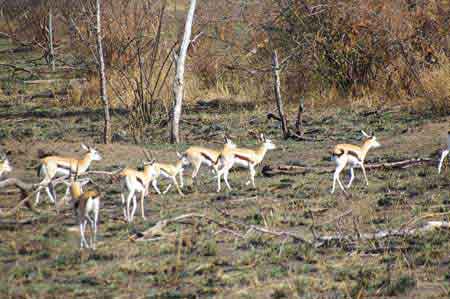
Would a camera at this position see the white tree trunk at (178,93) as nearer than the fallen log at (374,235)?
No

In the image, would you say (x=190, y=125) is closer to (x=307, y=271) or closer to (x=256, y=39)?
(x=256, y=39)

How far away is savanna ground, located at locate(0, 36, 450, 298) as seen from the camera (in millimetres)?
8773

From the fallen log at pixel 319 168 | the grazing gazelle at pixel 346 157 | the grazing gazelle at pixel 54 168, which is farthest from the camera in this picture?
the fallen log at pixel 319 168

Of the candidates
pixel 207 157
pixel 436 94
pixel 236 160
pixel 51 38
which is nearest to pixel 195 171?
pixel 207 157

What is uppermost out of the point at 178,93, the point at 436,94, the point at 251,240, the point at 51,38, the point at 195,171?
the point at 51,38

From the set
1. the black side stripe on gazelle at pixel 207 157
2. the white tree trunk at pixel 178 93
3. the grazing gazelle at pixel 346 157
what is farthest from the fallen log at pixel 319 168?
the white tree trunk at pixel 178 93

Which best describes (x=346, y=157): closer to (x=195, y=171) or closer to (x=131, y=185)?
(x=195, y=171)

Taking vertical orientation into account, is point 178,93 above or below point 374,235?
above

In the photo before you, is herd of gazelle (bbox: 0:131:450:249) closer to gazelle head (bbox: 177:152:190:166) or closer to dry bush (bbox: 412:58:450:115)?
gazelle head (bbox: 177:152:190:166)

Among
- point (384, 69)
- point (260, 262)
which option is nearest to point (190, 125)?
point (384, 69)

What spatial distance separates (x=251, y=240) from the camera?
10516 millimetres

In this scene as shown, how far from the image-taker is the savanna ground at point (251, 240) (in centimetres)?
877

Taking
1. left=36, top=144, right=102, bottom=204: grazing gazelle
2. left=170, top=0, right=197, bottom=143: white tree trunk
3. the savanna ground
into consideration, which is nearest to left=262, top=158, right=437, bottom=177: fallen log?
the savanna ground

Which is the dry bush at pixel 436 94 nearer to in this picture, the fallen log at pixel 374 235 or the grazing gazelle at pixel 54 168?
the grazing gazelle at pixel 54 168
